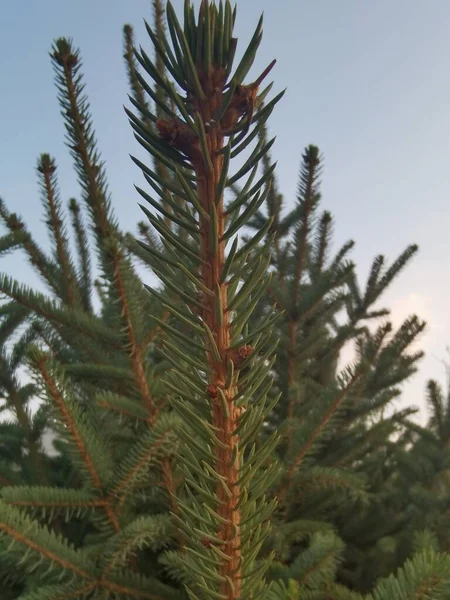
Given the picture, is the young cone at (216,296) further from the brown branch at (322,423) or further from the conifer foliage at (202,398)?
the brown branch at (322,423)

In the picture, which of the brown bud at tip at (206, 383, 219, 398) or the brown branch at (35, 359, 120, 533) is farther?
the brown branch at (35, 359, 120, 533)

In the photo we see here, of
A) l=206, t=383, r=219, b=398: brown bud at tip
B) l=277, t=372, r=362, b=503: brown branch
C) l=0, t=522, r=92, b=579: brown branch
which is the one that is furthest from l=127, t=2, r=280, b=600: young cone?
l=277, t=372, r=362, b=503: brown branch

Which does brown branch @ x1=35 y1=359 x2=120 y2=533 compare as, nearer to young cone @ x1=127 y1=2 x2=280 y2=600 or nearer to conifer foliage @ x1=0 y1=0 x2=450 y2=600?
conifer foliage @ x1=0 y1=0 x2=450 y2=600

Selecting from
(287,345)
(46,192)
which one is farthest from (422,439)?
(46,192)

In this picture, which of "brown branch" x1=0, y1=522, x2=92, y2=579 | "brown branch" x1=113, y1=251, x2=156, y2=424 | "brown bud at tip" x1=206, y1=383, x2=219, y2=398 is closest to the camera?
"brown bud at tip" x1=206, y1=383, x2=219, y2=398

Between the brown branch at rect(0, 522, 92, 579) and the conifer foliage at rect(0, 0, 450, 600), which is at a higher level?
the conifer foliage at rect(0, 0, 450, 600)

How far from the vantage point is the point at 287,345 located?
138cm

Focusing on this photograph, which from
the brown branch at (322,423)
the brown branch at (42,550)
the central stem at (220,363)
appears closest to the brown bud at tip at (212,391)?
the central stem at (220,363)

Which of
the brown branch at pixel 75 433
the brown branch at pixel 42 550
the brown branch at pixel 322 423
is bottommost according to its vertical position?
the brown branch at pixel 42 550

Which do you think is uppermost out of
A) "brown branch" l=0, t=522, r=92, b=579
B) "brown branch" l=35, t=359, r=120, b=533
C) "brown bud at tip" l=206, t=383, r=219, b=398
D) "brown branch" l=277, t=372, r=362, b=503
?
"brown branch" l=277, t=372, r=362, b=503

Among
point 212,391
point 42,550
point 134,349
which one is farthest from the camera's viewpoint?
point 134,349

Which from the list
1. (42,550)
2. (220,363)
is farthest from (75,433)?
(220,363)

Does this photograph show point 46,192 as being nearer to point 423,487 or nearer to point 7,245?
point 7,245

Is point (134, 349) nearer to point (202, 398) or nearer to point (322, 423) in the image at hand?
point (322, 423)
